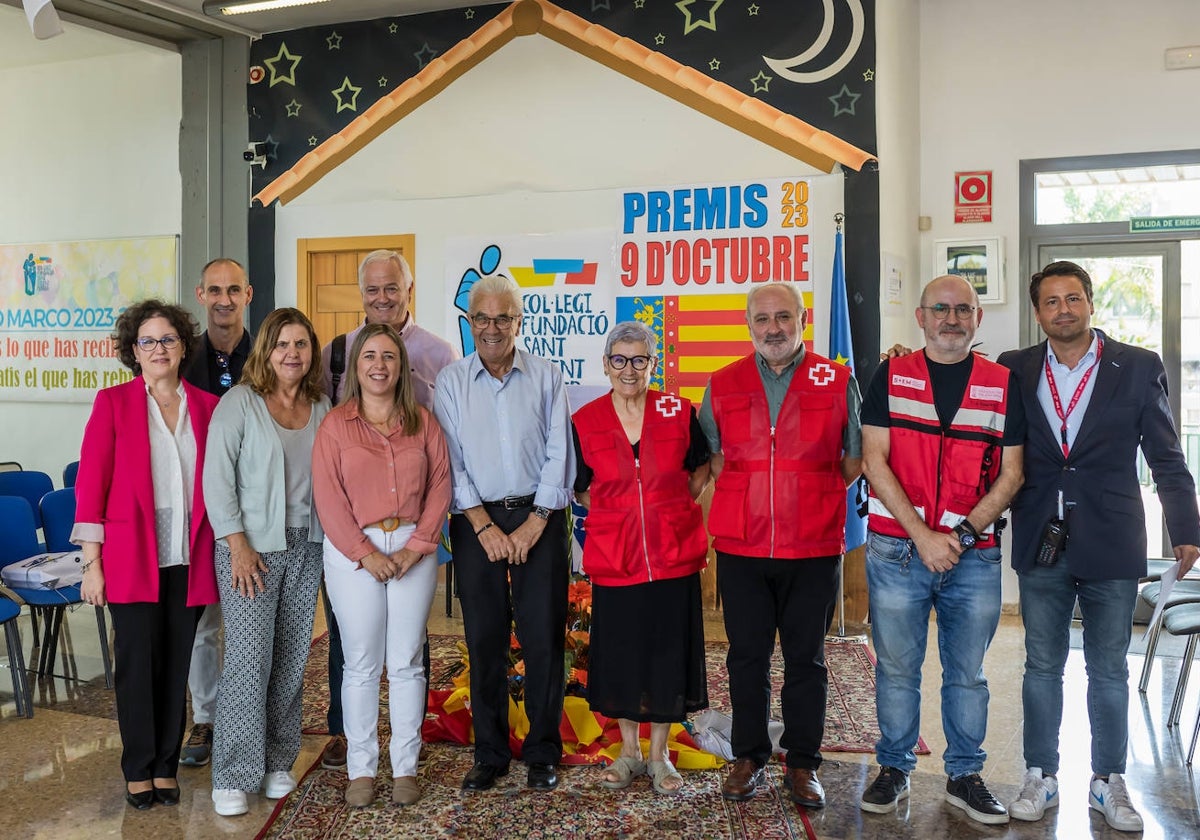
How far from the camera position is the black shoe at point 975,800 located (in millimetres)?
3193

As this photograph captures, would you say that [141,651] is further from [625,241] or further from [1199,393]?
[1199,393]

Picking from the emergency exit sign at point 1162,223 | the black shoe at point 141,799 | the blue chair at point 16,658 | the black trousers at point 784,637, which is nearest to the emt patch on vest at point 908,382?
the black trousers at point 784,637

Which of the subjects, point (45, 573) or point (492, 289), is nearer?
point (492, 289)

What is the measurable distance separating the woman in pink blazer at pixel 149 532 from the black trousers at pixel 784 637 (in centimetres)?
169

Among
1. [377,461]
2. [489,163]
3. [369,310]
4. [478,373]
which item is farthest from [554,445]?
A: [489,163]

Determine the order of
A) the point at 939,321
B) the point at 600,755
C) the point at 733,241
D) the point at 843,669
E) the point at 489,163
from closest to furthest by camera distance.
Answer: the point at 939,321 → the point at 600,755 → the point at 843,669 → the point at 733,241 → the point at 489,163

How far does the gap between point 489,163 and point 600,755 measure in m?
3.86

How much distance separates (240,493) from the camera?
3248 millimetres

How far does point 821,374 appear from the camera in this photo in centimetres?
327

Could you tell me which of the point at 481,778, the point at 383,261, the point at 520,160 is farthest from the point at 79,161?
the point at 481,778

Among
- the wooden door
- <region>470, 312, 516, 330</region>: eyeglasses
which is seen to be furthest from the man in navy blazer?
the wooden door

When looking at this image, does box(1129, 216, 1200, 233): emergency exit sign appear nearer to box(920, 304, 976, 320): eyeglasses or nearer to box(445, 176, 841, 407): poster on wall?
box(445, 176, 841, 407): poster on wall

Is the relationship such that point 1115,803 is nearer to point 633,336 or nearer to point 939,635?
point 939,635

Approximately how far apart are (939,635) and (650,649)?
2.98ft
